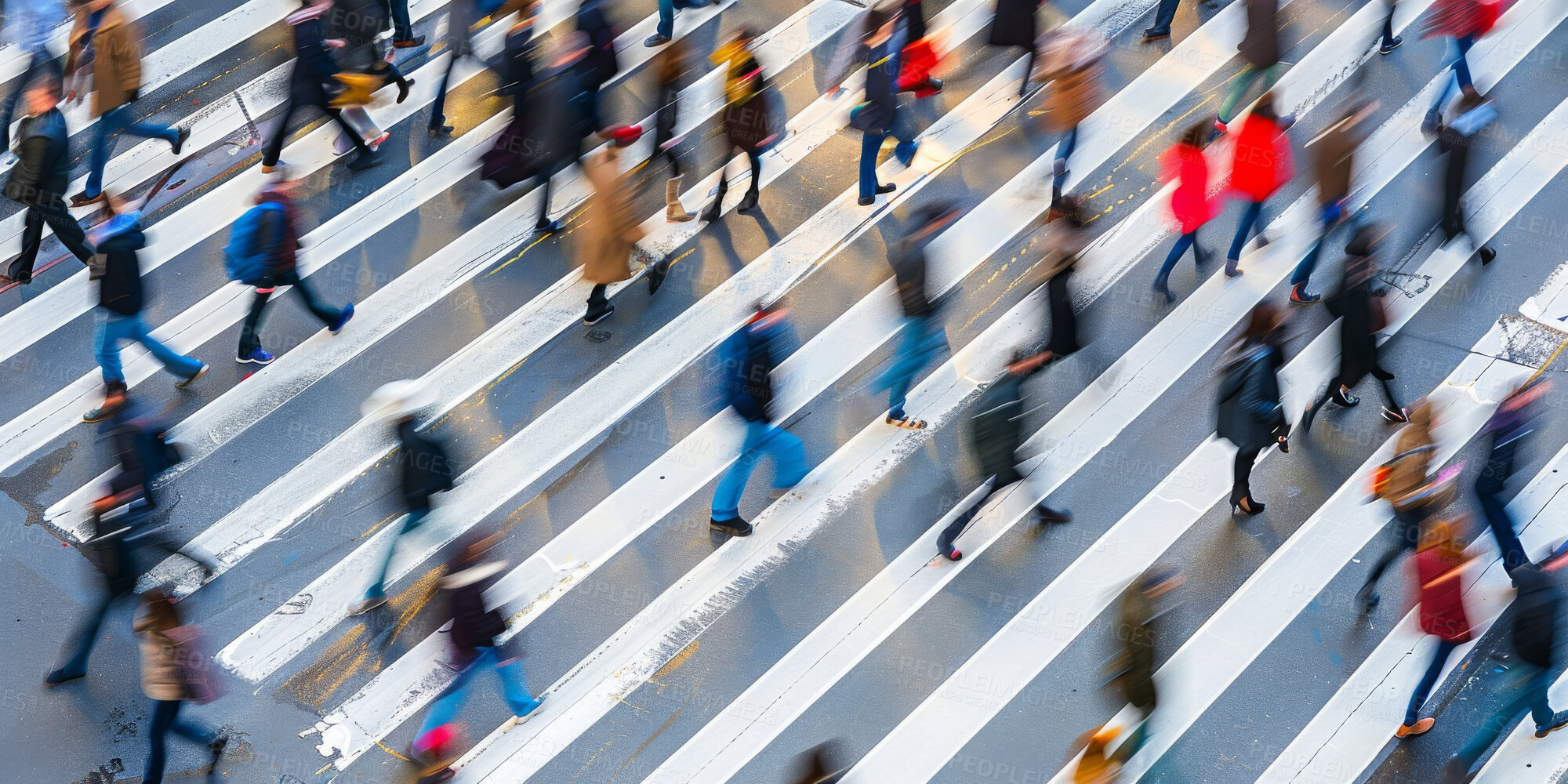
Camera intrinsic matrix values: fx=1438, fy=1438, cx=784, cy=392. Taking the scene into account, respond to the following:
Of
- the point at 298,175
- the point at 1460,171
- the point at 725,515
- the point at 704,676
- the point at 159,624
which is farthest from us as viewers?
the point at 298,175

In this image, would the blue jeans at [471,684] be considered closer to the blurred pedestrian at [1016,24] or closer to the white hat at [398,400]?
the white hat at [398,400]

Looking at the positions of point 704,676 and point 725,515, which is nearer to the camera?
point 704,676

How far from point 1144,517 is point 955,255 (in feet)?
9.99

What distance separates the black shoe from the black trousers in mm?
5441

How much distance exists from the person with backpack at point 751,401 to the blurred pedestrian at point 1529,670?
434 cm

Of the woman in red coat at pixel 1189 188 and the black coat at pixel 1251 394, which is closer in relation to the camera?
the black coat at pixel 1251 394

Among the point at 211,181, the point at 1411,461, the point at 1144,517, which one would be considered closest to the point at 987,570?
the point at 1144,517

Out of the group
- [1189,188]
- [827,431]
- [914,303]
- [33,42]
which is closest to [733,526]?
[827,431]

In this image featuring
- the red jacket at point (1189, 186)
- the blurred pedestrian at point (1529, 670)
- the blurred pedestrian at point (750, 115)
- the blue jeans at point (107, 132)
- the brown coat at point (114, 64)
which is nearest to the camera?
the blurred pedestrian at point (1529, 670)

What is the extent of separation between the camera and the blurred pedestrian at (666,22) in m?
13.9

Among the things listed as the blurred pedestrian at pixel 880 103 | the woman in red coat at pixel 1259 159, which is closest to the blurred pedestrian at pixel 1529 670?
the woman in red coat at pixel 1259 159

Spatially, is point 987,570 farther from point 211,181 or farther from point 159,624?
point 211,181

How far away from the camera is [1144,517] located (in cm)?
975

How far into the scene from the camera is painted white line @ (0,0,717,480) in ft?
35.2
